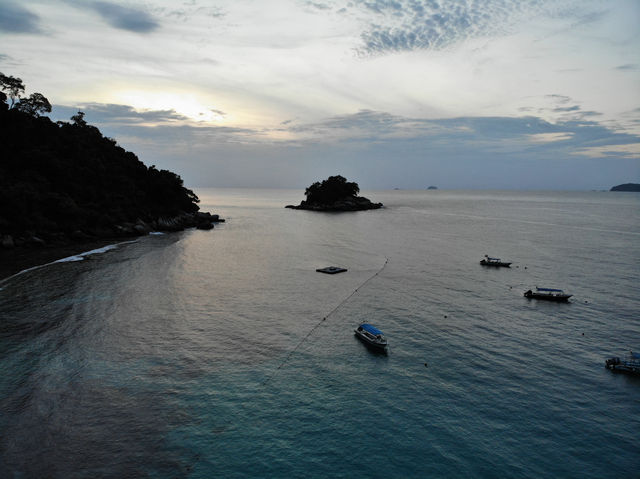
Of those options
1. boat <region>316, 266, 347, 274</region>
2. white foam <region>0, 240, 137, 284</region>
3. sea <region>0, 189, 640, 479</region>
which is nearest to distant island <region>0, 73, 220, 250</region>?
white foam <region>0, 240, 137, 284</region>

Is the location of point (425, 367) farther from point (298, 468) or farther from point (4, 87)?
point (4, 87)

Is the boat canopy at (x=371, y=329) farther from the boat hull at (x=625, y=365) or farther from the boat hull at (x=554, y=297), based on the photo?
the boat hull at (x=554, y=297)

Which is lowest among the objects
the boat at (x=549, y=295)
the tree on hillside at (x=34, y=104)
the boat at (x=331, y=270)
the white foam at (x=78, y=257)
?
the boat at (x=549, y=295)

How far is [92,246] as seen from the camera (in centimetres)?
10444

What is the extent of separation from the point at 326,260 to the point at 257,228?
254 feet

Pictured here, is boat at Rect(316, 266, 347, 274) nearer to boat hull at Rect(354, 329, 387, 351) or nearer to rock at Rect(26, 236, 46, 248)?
boat hull at Rect(354, 329, 387, 351)

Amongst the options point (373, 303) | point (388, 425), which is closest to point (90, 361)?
point (388, 425)

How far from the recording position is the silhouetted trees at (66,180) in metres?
102

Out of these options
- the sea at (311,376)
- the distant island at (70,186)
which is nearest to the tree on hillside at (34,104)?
the distant island at (70,186)

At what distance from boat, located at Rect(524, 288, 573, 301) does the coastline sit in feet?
320

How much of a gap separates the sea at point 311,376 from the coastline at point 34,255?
4282 mm

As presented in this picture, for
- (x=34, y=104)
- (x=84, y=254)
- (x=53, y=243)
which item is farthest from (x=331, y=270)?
(x=34, y=104)

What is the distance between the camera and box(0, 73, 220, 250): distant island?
101000 mm

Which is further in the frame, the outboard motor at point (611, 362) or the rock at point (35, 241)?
the rock at point (35, 241)
